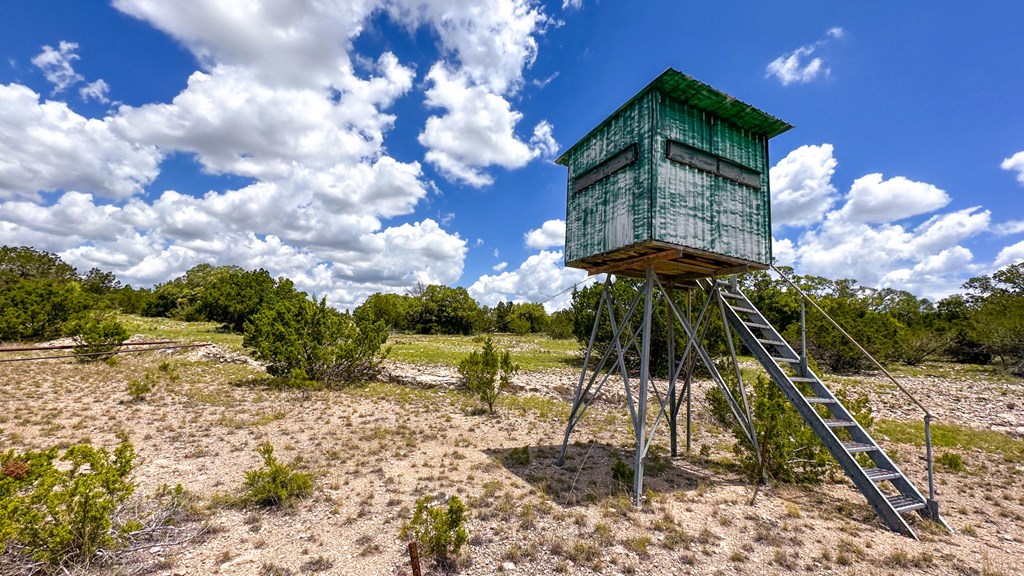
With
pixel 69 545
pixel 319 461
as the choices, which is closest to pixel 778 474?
pixel 319 461

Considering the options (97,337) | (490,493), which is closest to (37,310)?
(97,337)

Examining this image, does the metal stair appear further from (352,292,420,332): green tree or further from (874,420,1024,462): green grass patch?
(352,292,420,332): green tree

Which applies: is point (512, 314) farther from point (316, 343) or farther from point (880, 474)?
point (880, 474)

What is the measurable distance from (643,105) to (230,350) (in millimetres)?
26598

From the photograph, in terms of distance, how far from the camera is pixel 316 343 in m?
17.1

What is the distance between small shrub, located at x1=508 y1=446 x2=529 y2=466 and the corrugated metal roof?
7.29 meters

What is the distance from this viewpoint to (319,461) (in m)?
8.74

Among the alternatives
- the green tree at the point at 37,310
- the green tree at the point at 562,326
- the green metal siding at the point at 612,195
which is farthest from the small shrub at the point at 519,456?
the green tree at the point at 562,326

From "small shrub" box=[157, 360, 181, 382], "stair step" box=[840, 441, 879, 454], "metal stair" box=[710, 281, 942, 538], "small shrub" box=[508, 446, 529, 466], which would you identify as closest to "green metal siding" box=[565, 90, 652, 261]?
"metal stair" box=[710, 281, 942, 538]

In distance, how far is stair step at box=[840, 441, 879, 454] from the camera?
267 inches

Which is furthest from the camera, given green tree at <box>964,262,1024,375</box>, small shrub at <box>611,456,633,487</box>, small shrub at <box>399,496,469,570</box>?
green tree at <box>964,262,1024,375</box>

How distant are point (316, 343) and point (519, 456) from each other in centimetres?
1140

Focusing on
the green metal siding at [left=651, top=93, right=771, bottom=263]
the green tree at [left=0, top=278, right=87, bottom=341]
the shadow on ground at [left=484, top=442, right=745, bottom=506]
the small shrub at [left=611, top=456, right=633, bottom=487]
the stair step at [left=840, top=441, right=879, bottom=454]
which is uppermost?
the green metal siding at [left=651, top=93, right=771, bottom=263]

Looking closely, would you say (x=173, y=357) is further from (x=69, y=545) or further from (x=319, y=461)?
(x=69, y=545)
